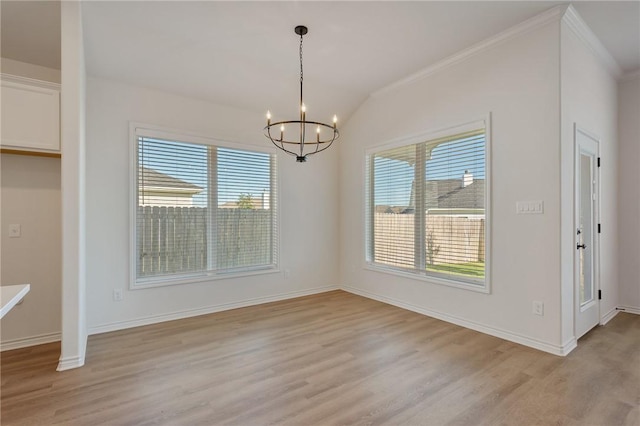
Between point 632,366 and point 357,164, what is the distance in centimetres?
384

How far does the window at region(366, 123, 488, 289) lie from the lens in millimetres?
3729

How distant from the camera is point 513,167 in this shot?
332 cm

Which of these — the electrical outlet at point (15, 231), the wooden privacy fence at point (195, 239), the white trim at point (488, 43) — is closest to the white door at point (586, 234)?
the white trim at point (488, 43)

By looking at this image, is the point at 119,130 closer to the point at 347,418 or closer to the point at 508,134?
the point at 347,418

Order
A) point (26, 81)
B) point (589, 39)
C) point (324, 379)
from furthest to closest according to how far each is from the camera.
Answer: point (589, 39) < point (26, 81) < point (324, 379)

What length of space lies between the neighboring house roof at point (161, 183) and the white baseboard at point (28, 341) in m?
1.78

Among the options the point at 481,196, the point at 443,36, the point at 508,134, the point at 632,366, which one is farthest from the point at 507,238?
the point at 443,36

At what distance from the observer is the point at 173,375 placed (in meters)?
2.64

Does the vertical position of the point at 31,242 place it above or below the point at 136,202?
below

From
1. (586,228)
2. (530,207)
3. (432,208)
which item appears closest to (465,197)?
(432,208)

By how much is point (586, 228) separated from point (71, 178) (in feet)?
16.6

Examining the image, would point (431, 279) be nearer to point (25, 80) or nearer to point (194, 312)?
point (194, 312)

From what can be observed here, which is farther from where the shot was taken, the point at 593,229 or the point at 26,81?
the point at 593,229

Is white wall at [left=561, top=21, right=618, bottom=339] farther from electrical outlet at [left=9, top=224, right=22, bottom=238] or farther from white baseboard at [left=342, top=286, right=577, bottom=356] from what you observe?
electrical outlet at [left=9, top=224, right=22, bottom=238]
